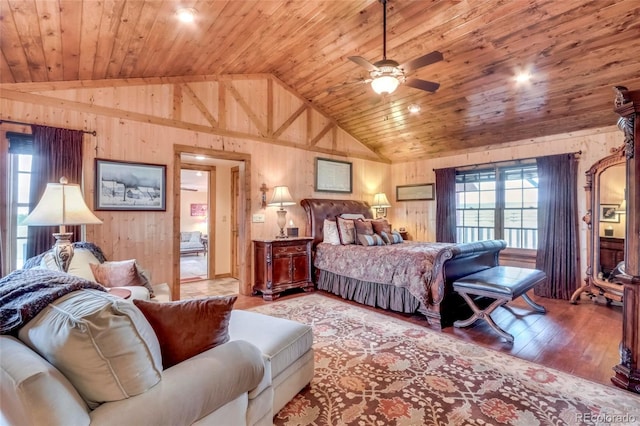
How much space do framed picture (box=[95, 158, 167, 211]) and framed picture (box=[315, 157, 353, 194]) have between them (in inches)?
104

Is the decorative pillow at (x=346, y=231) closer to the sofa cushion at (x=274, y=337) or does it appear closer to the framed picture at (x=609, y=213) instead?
the sofa cushion at (x=274, y=337)

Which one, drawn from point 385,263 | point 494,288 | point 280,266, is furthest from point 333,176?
point 494,288

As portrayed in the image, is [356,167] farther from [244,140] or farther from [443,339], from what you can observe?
[443,339]

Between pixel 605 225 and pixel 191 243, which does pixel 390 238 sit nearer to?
pixel 605 225

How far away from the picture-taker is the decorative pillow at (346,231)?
4914 millimetres

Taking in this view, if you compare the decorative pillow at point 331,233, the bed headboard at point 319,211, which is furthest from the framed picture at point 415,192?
the decorative pillow at point 331,233

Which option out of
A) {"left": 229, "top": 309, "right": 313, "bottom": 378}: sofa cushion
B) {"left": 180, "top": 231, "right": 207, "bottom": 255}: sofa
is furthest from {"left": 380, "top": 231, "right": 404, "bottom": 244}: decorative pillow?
{"left": 180, "top": 231, "right": 207, "bottom": 255}: sofa

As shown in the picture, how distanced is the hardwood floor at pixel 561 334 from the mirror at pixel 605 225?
0.33 metres

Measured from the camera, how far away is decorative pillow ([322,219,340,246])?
5.05 m

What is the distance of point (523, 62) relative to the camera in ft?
11.9

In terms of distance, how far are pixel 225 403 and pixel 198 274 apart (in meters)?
5.74

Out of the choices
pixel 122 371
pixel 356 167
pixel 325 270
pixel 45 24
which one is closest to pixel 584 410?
pixel 122 371

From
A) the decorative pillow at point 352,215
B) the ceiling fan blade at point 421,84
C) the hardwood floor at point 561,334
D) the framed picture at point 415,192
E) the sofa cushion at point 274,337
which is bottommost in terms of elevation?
the hardwood floor at point 561,334

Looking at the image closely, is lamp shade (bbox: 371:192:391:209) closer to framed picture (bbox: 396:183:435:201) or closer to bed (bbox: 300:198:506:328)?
framed picture (bbox: 396:183:435:201)
